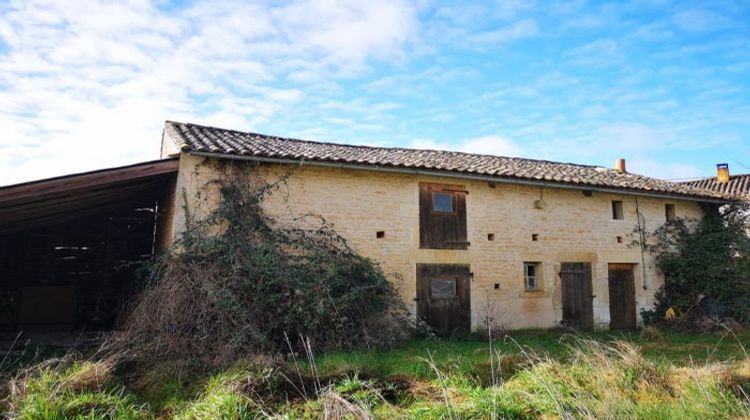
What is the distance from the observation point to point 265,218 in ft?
30.6

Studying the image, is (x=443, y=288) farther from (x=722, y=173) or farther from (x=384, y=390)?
(x=722, y=173)

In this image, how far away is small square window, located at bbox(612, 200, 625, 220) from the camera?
12947mm

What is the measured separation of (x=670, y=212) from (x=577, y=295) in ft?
14.0

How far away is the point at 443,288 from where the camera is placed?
10750 millimetres

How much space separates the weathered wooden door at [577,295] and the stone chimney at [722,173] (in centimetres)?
1409

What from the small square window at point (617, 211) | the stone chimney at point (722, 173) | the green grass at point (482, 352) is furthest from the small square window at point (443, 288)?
the stone chimney at point (722, 173)

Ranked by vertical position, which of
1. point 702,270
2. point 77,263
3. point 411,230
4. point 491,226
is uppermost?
point 491,226

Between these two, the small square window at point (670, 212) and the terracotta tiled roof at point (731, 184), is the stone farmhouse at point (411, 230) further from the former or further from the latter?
the terracotta tiled roof at point (731, 184)

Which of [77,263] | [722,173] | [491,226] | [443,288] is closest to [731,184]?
[722,173]

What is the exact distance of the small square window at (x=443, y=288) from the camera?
10648 mm

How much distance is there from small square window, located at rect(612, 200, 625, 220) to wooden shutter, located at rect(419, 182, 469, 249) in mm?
4698

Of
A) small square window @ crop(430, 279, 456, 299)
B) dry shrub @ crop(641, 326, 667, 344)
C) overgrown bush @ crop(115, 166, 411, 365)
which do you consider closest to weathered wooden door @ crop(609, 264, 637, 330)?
dry shrub @ crop(641, 326, 667, 344)

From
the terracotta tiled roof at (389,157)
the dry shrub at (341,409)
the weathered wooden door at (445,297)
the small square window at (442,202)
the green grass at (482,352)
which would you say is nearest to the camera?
the dry shrub at (341,409)

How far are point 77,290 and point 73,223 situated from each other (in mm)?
1616
